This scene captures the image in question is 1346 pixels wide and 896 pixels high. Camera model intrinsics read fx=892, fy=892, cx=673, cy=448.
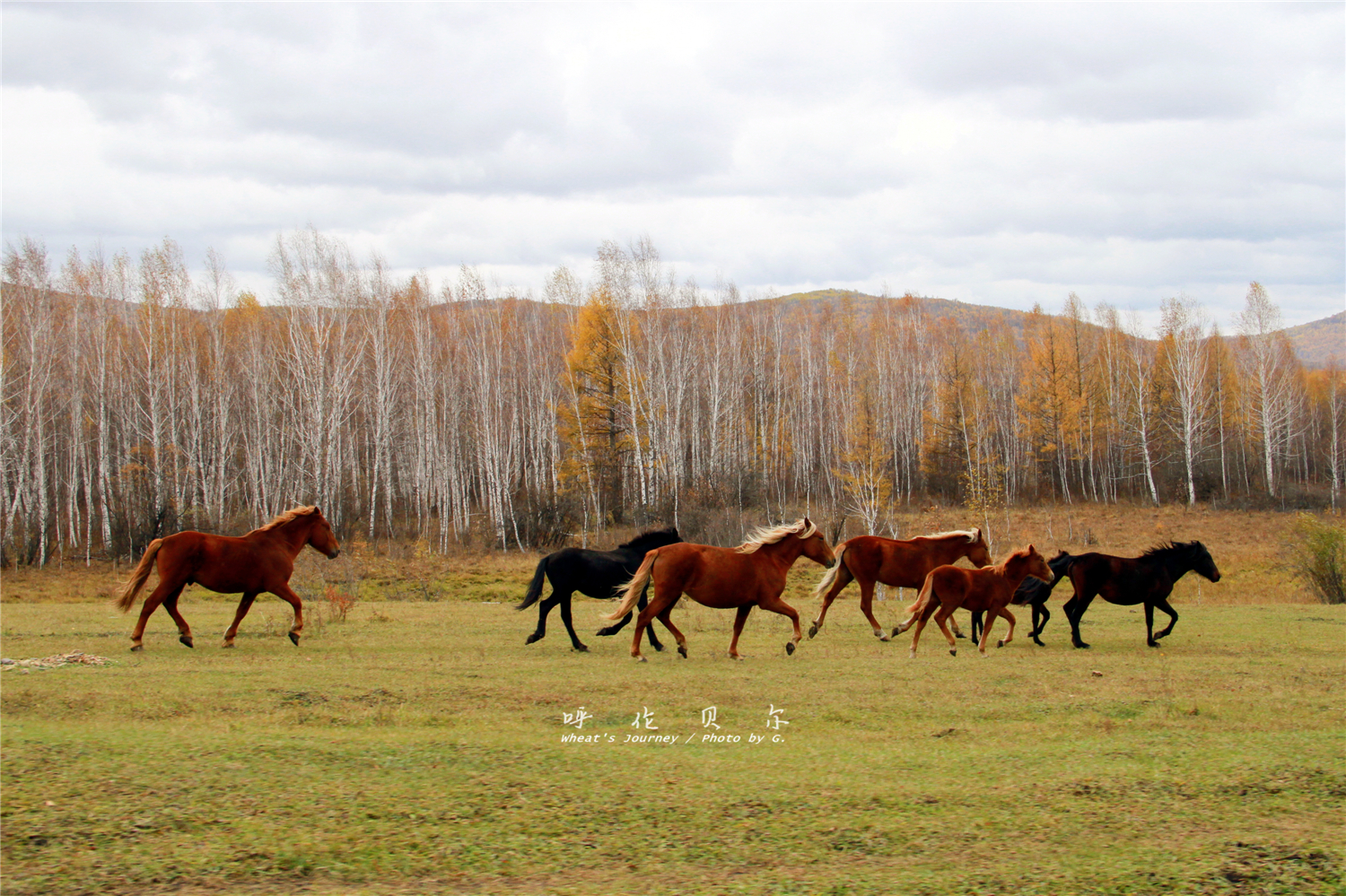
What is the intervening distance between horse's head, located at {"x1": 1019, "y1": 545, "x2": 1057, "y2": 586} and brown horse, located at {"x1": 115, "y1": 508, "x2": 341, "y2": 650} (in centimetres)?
988

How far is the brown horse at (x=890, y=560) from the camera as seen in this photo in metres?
14.1

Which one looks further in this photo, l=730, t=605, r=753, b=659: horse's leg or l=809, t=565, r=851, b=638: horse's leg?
l=809, t=565, r=851, b=638: horse's leg

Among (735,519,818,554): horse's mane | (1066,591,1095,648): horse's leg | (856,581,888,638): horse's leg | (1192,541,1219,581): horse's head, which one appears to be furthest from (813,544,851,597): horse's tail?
(1192,541,1219,581): horse's head

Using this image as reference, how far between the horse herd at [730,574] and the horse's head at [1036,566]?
0.02 metres

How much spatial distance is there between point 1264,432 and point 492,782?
62781 millimetres

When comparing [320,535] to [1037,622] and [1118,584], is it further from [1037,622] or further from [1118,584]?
[1118,584]

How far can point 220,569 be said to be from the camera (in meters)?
11.6

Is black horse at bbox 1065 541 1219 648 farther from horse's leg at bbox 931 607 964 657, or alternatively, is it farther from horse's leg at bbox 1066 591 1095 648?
horse's leg at bbox 931 607 964 657

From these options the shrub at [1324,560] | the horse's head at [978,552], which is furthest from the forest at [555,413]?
the horse's head at [978,552]

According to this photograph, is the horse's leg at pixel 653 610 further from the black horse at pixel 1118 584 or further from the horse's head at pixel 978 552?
the black horse at pixel 1118 584

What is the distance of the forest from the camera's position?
135 ft

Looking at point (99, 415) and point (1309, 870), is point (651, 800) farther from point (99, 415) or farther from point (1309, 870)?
point (99, 415)

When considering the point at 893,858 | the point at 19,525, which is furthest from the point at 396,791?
the point at 19,525

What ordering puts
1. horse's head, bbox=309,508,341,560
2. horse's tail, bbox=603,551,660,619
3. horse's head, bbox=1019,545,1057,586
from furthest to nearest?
horse's head, bbox=309,508,341,560, horse's head, bbox=1019,545,1057,586, horse's tail, bbox=603,551,660,619
